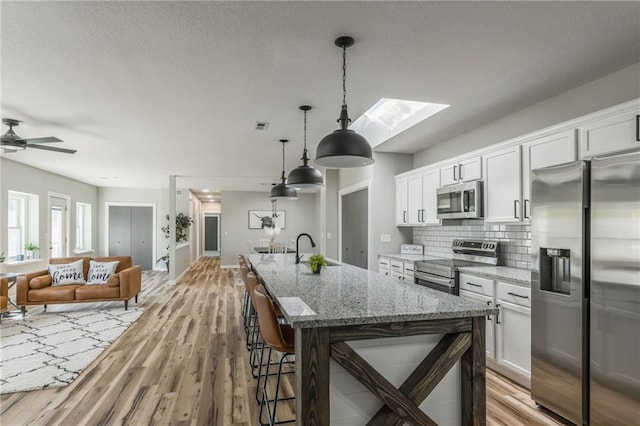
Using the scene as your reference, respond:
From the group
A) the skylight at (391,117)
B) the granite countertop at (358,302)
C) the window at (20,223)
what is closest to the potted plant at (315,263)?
the granite countertop at (358,302)

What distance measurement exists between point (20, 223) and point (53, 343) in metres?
4.22

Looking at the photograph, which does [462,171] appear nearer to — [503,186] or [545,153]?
[503,186]

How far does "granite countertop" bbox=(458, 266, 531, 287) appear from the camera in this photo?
293 centimetres

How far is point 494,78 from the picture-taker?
2.91m

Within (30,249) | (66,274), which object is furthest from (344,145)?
(30,249)

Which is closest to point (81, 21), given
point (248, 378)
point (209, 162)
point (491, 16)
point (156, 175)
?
point (491, 16)

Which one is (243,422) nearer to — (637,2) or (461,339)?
(461,339)

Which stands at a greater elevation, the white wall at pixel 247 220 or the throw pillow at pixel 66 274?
the white wall at pixel 247 220

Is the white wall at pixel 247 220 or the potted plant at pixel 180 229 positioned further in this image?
the white wall at pixel 247 220

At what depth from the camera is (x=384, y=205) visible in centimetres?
557

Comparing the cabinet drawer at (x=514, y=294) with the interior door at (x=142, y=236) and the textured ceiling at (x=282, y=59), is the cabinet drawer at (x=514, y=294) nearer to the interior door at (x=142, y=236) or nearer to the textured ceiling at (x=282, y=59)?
the textured ceiling at (x=282, y=59)

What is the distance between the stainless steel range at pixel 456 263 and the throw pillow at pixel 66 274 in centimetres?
517

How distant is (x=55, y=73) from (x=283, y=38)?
76.1 inches

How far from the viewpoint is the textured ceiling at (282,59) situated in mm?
2049
